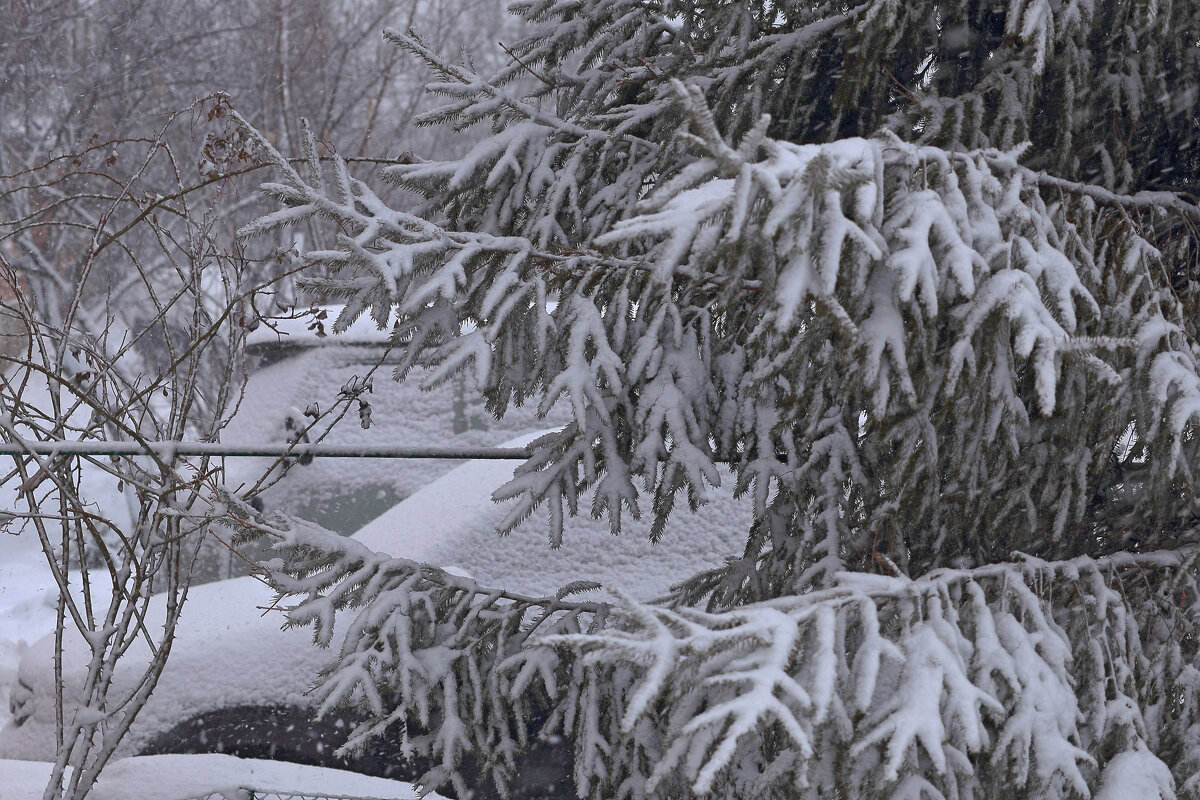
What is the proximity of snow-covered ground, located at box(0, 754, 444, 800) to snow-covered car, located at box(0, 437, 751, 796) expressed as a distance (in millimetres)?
64

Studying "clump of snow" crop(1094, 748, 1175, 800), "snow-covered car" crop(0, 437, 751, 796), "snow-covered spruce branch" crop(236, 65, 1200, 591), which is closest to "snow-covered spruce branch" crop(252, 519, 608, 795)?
"snow-covered spruce branch" crop(236, 65, 1200, 591)

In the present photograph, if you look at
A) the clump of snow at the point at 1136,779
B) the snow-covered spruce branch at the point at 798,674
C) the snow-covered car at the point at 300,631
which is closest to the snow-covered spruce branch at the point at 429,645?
the snow-covered spruce branch at the point at 798,674

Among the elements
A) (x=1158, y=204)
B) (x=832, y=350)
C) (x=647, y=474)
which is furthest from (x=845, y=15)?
(x=647, y=474)

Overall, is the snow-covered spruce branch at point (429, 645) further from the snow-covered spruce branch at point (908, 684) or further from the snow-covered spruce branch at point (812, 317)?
the snow-covered spruce branch at point (908, 684)

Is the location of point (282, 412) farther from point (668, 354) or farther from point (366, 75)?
point (366, 75)

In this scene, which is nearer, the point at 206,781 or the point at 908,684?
the point at 908,684

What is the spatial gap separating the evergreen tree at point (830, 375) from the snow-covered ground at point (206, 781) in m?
0.62

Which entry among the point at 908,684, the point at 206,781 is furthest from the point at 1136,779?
the point at 206,781

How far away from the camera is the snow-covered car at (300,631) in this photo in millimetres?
3785

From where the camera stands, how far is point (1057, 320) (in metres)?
1.95

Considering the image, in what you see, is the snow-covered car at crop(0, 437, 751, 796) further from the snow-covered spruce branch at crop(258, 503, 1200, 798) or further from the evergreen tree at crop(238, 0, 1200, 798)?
the snow-covered spruce branch at crop(258, 503, 1200, 798)

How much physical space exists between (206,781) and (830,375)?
2.92m

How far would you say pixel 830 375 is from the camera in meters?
2.17

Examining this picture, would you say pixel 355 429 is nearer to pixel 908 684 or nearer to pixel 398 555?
pixel 398 555
